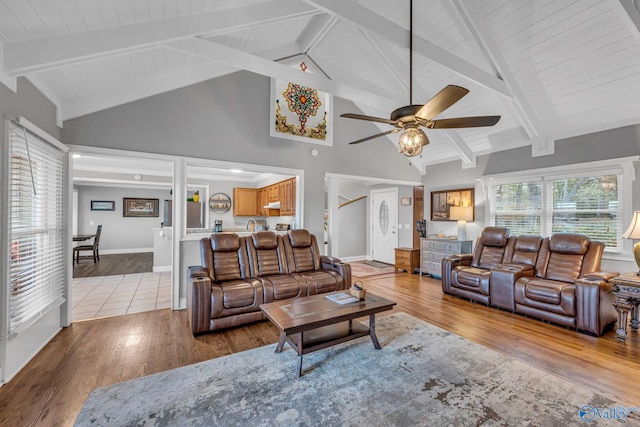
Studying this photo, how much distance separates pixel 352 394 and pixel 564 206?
468 centimetres

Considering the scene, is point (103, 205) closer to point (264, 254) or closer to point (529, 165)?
point (264, 254)

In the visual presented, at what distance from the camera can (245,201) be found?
27.1 feet

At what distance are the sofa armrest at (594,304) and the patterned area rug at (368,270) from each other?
3613 millimetres

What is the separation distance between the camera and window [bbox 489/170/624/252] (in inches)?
160

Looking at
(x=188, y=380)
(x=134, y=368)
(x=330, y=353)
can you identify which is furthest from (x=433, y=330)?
(x=134, y=368)

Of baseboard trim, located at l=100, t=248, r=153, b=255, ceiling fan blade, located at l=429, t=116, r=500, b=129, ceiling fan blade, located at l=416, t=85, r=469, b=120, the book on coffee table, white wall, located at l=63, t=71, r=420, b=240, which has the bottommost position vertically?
baseboard trim, located at l=100, t=248, r=153, b=255

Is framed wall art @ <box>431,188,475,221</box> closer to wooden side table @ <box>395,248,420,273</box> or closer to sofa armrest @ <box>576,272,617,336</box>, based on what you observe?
wooden side table @ <box>395,248,420,273</box>

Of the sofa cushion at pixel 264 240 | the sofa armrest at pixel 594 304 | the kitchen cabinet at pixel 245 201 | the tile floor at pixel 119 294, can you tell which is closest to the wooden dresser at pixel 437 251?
the sofa armrest at pixel 594 304

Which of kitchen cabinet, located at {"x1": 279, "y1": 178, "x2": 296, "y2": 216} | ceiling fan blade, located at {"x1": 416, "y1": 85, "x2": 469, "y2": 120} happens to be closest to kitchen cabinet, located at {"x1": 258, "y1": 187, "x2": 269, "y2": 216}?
kitchen cabinet, located at {"x1": 279, "y1": 178, "x2": 296, "y2": 216}

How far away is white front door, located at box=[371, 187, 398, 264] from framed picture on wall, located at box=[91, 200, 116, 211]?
8.17 metres

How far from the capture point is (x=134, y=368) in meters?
2.44

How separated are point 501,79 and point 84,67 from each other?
506 cm

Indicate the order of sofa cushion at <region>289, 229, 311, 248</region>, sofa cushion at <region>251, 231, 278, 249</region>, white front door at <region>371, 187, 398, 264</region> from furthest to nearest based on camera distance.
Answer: white front door at <region>371, 187, 398, 264</region>, sofa cushion at <region>289, 229, 311, 248</region>, sofa cushion at <region>251, 231, 278, 249</region>

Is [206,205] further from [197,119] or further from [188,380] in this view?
[188,380]
